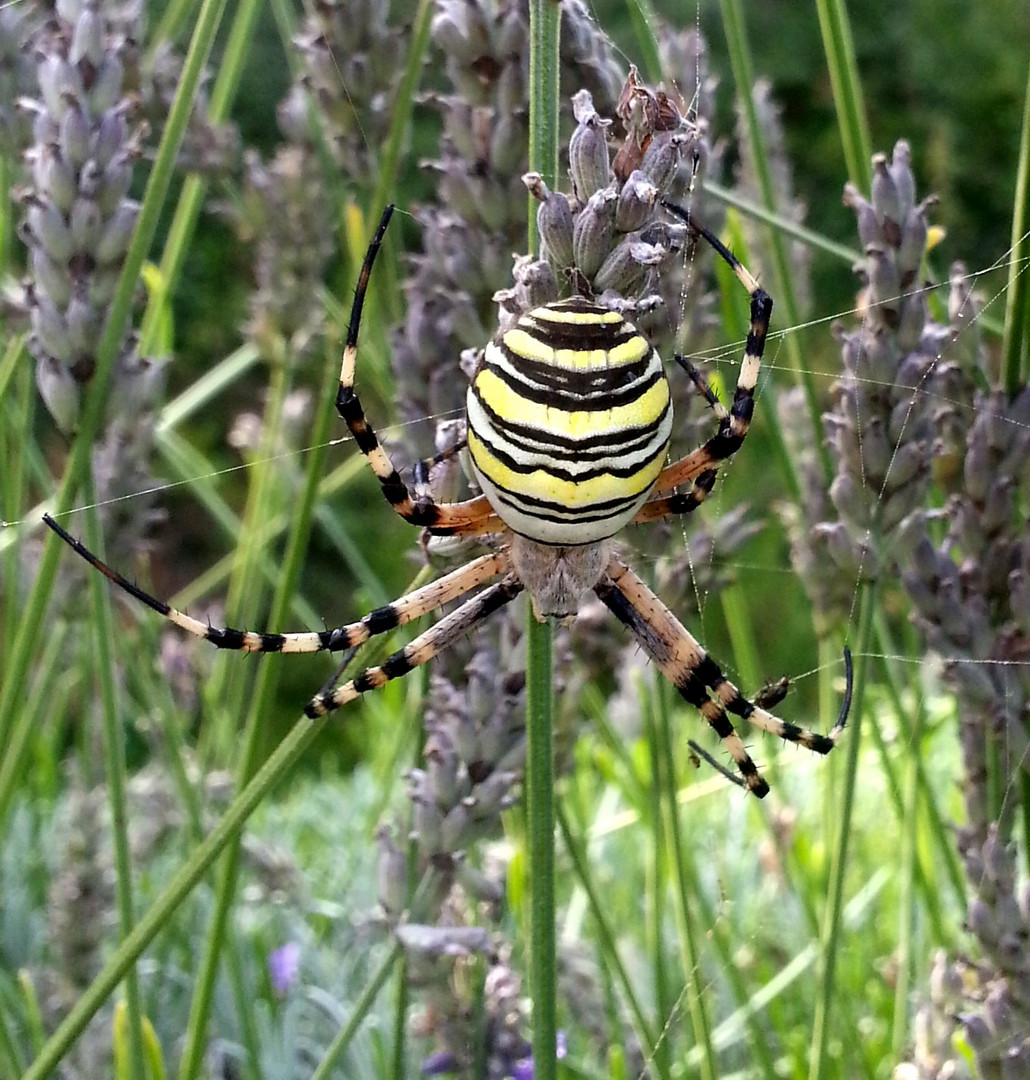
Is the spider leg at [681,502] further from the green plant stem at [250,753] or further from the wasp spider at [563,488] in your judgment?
the green plant stem at [250,753]

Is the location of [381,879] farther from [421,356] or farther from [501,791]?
[421,356]

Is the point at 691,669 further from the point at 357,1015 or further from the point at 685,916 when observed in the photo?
the point at 357,1015

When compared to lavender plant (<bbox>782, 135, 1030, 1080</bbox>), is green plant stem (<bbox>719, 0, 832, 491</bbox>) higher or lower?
higher

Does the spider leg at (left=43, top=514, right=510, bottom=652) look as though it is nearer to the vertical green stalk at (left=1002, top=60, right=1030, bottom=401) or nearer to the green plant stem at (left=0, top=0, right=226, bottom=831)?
the green plant stem at (left=0, top=0, right=226, bottom=831)

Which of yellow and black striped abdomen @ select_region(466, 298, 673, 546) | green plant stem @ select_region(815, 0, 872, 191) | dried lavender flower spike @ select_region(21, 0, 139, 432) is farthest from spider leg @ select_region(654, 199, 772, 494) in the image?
dried lavender flower spike @ select_region(21, 0, 139, 432)

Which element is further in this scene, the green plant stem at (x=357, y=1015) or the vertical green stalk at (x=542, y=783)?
the green plant stem at (x=357, y=1015)

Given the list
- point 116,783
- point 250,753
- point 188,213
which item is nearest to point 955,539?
point 250,753

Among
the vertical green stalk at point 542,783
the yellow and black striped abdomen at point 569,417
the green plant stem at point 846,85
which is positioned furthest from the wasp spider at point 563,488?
the green plant stem at point 846,85

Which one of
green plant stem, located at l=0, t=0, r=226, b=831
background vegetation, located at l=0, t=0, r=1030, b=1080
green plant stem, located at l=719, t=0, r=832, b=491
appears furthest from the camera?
green plant stem, located at l=719, t=0, r=832, b=491

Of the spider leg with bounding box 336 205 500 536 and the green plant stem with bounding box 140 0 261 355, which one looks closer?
the spider leg with bounding box 336 205 500 536
